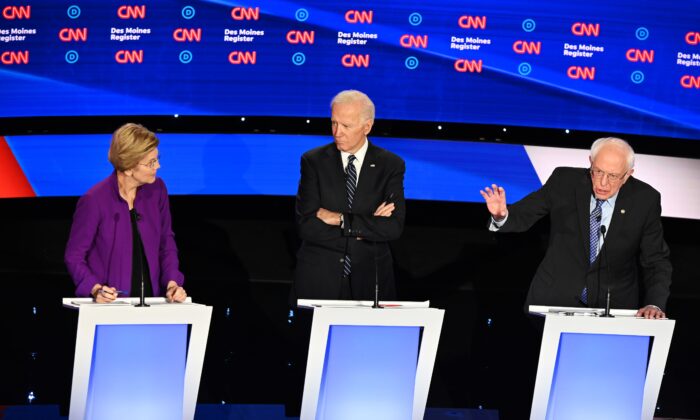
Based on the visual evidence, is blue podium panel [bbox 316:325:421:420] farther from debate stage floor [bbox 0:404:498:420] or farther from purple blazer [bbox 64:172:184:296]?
debate stage floor [bbox 0:404:498:420]

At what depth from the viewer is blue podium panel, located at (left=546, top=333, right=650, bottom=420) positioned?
11.6 feet

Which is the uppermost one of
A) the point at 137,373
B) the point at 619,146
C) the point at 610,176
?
the point at 619,146

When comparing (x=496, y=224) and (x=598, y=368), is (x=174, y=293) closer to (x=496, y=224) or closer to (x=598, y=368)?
(x=496, y=224)

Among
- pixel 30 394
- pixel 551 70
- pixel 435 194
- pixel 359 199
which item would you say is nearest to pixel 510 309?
pixel 435 194

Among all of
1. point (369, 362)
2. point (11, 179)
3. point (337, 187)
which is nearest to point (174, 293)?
point (369, 362)

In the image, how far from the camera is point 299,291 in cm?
452

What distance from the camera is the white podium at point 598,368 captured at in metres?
3.52

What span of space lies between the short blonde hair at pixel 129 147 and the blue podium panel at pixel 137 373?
75cm

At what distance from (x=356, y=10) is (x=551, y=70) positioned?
1294 millimetres

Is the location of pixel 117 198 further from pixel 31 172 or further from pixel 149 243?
pixel 31 172

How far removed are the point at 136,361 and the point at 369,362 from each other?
2.51 ft

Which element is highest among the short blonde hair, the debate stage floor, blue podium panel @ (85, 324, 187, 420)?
the short blonde hair

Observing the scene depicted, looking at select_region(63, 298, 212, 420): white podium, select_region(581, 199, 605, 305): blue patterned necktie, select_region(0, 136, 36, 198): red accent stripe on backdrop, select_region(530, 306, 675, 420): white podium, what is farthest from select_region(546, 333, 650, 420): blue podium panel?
select_region(0, 136, 36, 198): red accent stripe on backdrop

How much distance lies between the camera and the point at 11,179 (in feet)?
22.3
